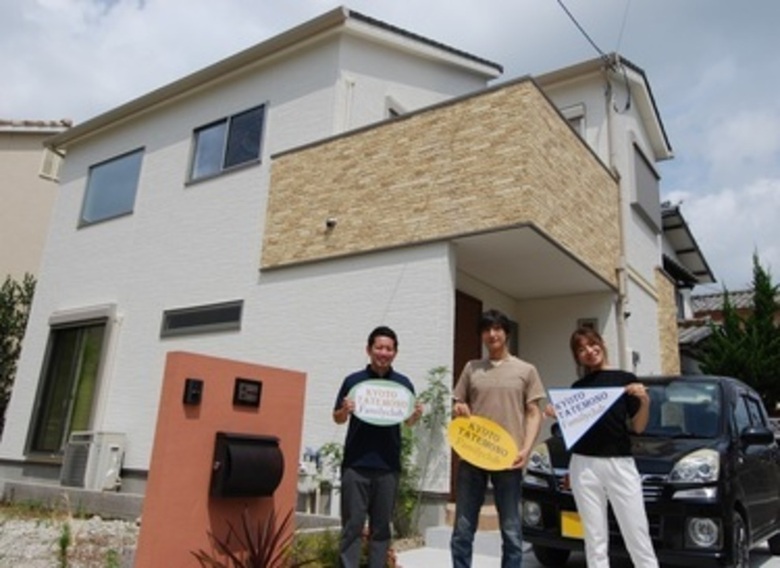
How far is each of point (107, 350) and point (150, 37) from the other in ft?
15.7

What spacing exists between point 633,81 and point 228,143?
6.91m

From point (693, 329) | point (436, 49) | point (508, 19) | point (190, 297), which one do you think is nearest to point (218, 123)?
point (190, 297)

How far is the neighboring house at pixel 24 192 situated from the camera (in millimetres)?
14984

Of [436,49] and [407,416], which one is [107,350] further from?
[407,416]

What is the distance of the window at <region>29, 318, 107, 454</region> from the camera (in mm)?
10055

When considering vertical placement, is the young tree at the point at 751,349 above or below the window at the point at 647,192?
below

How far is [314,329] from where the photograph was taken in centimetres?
746

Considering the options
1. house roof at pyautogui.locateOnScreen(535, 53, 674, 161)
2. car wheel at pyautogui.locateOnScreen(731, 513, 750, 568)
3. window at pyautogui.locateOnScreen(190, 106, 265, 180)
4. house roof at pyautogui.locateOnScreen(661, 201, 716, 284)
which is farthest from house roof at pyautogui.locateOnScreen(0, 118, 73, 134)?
car wheel at pyautogui.locateOnScreen(731, 513, 750, 568)

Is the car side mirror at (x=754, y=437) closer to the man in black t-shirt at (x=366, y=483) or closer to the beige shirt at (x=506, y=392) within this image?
the beige shirt at (x=506, y=392)

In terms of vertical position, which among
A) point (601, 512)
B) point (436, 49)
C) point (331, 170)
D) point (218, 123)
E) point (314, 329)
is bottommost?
point (601, 512)

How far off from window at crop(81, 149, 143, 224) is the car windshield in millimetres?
9205

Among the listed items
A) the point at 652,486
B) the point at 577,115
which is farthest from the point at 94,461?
the point at 577,115

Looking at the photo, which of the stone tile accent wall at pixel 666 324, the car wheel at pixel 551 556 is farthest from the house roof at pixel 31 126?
the car wheel at pixel 551 556

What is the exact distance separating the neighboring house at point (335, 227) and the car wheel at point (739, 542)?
8.28 feet
